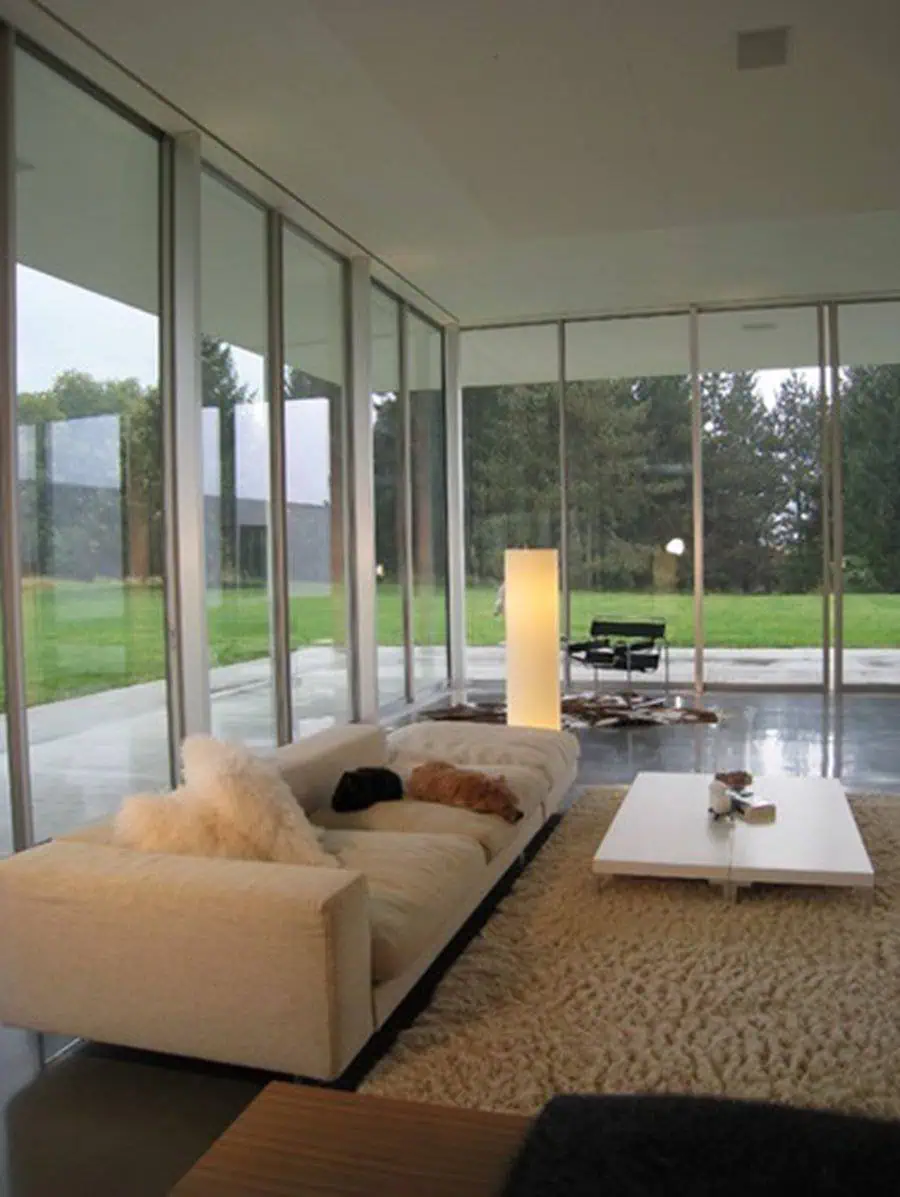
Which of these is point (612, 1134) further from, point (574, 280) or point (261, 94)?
point (574, 280)

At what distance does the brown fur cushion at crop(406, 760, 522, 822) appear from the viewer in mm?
4051

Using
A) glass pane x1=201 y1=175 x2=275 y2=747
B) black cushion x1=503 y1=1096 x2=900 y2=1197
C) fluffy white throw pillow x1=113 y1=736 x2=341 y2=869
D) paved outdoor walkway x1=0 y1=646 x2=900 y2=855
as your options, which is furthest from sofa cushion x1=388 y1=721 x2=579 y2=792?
black cushion x1=503 y1=1096 x2=900 y2=1197

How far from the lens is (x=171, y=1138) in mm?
2455

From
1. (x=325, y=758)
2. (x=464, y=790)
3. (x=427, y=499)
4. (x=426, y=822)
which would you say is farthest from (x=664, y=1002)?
(x=427, y=499)

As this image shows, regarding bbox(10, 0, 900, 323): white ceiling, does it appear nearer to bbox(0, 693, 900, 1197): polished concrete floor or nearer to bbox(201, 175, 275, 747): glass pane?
bbox(201, 175, 275, 747): glass pane

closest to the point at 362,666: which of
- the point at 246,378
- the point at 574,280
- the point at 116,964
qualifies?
the point at 246,378

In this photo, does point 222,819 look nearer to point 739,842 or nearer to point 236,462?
point 739,842

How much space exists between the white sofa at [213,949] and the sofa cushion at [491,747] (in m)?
1.61

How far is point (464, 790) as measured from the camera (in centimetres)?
412

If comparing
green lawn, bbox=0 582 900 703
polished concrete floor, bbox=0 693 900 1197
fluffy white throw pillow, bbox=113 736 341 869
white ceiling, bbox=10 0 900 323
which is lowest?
polished concrete floor, bbox=0 693 900 1197

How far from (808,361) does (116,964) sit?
9.20 m

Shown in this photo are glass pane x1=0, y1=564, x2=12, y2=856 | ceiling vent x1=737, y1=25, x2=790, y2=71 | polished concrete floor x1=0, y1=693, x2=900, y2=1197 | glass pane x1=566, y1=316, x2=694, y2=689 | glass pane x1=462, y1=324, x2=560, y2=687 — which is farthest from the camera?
glass pane x1=462, y1=324, x2=560, y2=687

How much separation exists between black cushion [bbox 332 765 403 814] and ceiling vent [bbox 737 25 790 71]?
11.3ft

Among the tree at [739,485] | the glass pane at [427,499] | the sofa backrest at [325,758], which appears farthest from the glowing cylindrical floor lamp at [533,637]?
the tree at [739,485]
